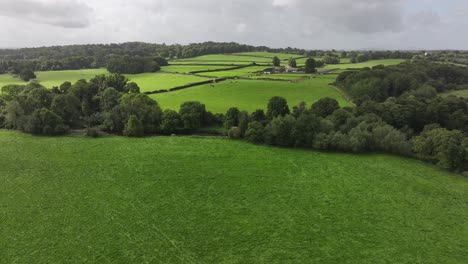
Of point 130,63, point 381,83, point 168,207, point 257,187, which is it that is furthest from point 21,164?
point 130,63

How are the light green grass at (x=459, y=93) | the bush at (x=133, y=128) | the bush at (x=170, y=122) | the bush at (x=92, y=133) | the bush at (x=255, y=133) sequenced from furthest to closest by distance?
the light green grass at (x=459, y=93), the bush at (x=170, y=122), the bush at (x=133, y=128), the bush at (x=92, y=133), the bush at (x=255, y=133)

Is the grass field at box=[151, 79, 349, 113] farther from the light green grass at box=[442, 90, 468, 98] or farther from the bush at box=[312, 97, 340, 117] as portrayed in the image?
the light green grass at box=[442, 90, 468, 98]

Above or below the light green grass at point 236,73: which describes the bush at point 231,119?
below

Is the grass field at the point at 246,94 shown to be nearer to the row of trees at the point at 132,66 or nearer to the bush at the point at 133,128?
the bush at the point at 133,128

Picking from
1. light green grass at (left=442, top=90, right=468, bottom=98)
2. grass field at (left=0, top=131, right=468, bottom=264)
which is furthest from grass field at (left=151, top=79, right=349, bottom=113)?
light green grass at (left=442, top=90, right=468, bottom=98)

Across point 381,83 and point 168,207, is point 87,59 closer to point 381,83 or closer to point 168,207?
point 381,83

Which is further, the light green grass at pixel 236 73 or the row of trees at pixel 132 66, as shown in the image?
the row of trees at pixel 132 66

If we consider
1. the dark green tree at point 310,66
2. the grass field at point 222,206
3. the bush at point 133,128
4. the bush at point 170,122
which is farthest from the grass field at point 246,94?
the grass field at point 222,206
